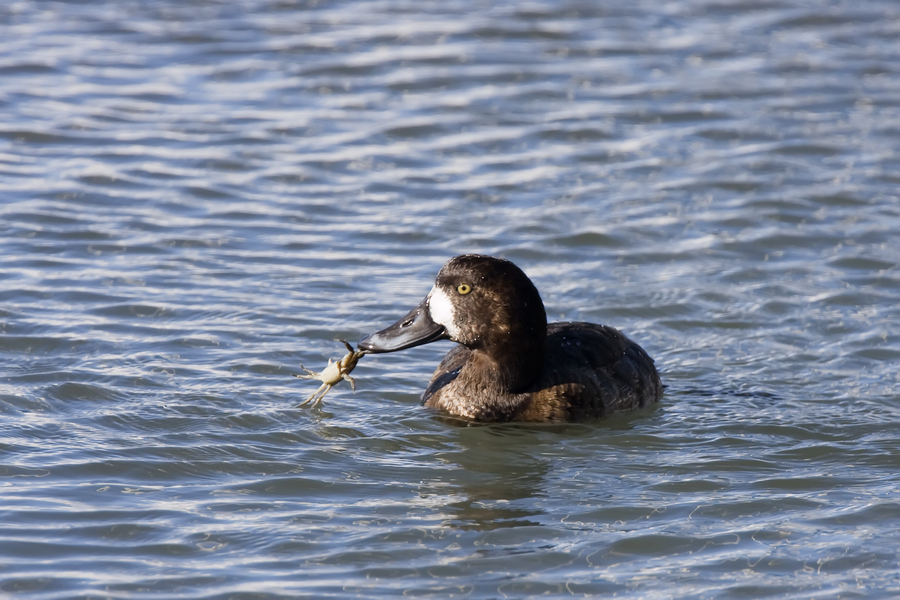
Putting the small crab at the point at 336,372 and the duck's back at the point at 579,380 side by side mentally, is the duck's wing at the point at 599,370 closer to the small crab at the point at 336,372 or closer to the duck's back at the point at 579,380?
the duck's back at the point at 579,380

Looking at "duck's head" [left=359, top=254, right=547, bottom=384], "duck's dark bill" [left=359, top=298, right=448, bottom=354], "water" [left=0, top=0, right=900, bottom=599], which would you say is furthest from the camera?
"duck's dark bill" [left=359, top=298, right=448, bottom=354]

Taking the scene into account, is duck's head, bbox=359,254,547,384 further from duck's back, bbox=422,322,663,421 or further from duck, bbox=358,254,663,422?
duck's back, bbox=422,322,663,421

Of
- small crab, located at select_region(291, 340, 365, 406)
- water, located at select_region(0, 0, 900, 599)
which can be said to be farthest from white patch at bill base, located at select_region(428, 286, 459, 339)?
water, located at select_region(0, 0, 900, 599)

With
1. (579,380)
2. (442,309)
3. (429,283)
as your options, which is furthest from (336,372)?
(429,283)

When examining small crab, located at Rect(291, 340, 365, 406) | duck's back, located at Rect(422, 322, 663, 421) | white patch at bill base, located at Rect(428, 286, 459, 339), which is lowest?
duck's back, located at Rect(422, 322, 663, 421)

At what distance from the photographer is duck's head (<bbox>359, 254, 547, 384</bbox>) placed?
7027 millimetres

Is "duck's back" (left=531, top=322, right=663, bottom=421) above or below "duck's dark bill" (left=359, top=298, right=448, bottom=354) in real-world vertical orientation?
below

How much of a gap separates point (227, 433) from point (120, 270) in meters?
2.83

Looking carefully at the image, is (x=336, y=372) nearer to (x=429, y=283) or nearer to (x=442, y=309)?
(x=442, y=309)

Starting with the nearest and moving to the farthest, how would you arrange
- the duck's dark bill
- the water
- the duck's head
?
1. the water
2. the duck's head
3. the duck's dark bill

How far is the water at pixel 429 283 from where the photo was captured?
5516 mm

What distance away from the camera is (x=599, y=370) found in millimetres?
7355

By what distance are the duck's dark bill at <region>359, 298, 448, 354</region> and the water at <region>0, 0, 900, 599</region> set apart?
40cm

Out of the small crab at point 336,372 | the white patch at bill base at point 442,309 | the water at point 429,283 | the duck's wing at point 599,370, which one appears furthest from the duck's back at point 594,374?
the small crab at point 336,372
